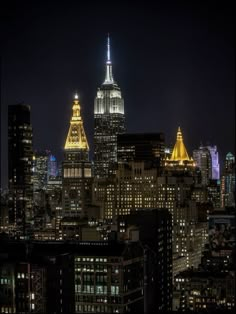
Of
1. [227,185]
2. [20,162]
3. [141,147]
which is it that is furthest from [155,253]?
[20,162]

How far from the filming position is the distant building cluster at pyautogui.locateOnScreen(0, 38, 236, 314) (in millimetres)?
11211

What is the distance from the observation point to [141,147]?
23781 mm

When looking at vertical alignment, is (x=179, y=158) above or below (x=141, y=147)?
below

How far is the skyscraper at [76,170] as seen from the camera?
22.9 metres

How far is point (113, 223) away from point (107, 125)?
6881mm

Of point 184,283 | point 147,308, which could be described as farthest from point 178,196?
point 147,308

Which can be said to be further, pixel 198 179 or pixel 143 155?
pixel 198 179

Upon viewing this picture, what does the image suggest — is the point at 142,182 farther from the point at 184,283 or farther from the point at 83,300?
the point at 83,300

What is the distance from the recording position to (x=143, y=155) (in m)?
23.9

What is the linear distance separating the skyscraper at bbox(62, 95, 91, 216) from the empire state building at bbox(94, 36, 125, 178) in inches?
16.8

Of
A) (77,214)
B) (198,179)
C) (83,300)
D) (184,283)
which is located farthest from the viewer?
(198,179)

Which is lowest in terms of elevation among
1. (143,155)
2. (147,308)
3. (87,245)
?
(147,308)

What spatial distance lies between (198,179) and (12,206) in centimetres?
593

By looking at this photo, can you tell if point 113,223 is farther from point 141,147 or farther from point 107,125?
point 107,125
